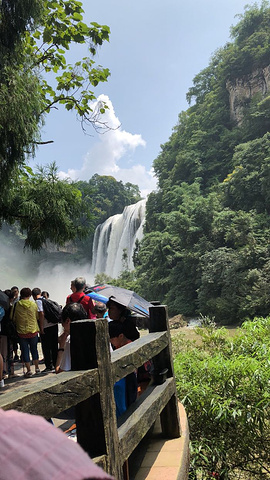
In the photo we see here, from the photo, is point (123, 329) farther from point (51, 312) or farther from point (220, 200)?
point (220, 200)

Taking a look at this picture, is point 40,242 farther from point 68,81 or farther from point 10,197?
point 68,81

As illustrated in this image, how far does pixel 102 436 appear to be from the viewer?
4.38ft

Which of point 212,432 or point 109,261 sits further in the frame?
point 109,261

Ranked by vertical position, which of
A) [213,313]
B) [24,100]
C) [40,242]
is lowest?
[213,313]

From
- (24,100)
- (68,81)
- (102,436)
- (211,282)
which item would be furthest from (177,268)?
(102,436)

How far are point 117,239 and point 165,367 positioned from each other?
101 feet

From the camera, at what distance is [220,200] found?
957 inches

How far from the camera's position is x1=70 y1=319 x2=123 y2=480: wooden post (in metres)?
1.34

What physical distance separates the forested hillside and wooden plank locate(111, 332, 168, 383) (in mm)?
14744

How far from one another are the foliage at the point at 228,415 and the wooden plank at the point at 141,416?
83cm

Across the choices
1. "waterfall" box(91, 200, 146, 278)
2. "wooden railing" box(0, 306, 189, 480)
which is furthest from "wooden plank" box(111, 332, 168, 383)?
"waterfall" box(91, 200, 146, 278)

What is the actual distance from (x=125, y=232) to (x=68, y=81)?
86.7 ft

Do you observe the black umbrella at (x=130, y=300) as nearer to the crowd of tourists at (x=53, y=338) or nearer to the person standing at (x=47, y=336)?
the crowd of tourists at (x=53, y=338)

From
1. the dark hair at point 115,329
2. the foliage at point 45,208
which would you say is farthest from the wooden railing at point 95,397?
the foliage at point 45,208
